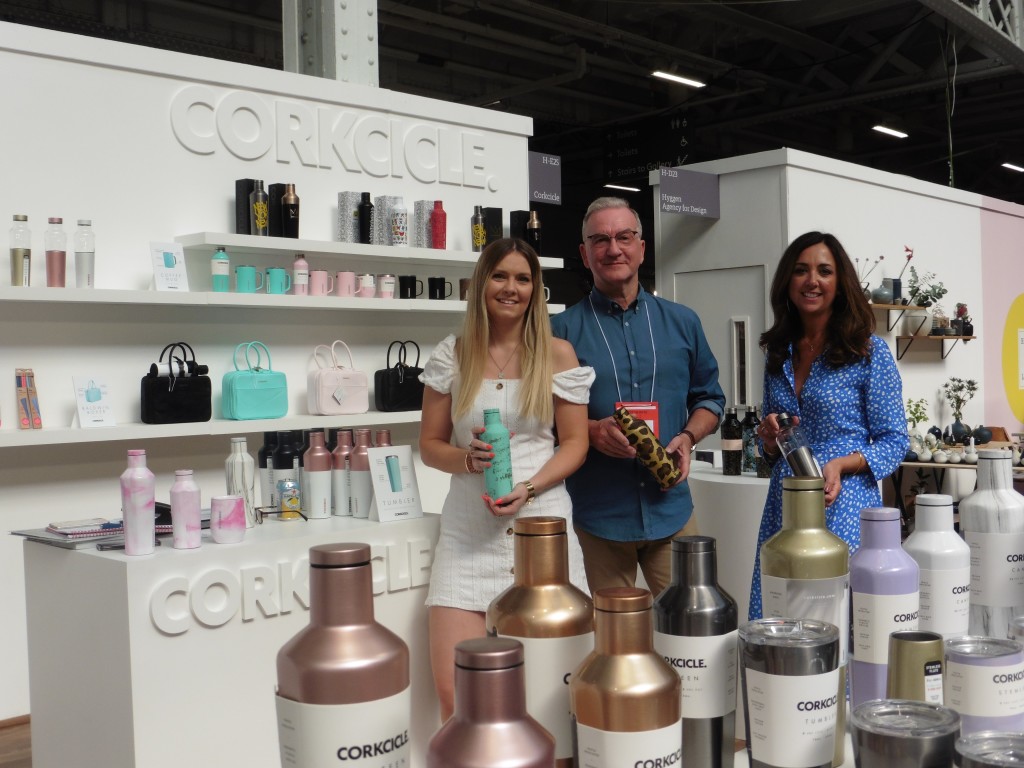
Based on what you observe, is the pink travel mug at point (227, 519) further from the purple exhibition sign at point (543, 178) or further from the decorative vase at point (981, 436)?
the decorative vase at point (981, 436)

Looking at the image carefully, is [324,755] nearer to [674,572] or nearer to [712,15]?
[674,572]

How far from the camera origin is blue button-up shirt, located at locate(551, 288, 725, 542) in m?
2.73

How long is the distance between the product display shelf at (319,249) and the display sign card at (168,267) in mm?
73

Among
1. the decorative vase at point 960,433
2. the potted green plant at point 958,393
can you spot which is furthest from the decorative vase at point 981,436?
the potted green plant at point 958,393

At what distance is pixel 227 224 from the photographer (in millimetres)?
4473

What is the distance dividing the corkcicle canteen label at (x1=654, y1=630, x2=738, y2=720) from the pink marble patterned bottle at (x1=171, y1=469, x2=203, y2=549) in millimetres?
1938

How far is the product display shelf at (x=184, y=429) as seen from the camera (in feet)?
12.4

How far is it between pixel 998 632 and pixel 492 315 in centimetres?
150

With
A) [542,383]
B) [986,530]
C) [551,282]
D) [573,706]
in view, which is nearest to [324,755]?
[573,706]

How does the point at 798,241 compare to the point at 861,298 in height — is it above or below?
above

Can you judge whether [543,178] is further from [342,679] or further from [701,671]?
[342,679]

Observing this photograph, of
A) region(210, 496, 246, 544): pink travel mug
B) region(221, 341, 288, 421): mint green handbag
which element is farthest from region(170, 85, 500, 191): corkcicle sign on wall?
region(210, 496, 246, 544): pink travel mug

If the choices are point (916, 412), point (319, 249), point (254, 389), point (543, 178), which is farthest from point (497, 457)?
point (916, 412)

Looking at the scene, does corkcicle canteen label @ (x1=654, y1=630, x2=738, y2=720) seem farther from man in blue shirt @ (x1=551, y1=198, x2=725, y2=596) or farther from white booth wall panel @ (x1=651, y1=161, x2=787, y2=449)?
white booth wall panel @ (x1=651, y1=161, x2=787, y2=449)
